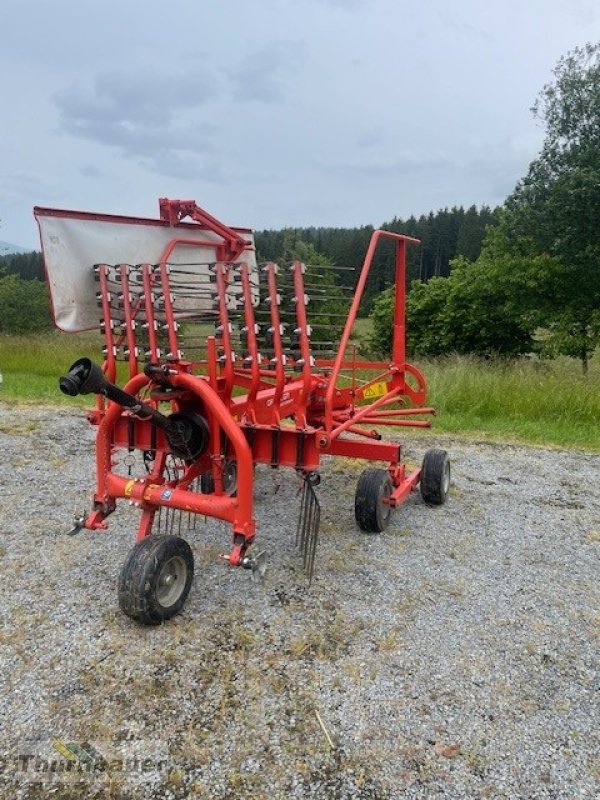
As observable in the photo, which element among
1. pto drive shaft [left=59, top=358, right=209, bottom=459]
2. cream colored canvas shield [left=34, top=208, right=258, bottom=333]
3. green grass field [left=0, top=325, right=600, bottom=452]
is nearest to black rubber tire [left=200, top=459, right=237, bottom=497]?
pto drive shaft [left=59, top=358, right=209, bottom=459]

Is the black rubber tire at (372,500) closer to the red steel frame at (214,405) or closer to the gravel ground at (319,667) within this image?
the gravel ground at (319,667)

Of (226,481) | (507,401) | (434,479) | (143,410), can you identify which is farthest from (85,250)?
(507,401)

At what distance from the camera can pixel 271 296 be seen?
10.4 feet

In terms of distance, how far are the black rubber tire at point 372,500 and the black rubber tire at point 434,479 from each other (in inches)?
26.4

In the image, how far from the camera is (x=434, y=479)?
4.98m

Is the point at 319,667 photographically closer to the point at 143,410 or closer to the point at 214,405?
the point at 214,405

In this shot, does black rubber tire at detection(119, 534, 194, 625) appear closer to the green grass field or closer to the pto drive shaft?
the pto drive shaft

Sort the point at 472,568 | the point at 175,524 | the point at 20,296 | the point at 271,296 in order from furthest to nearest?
the point at 20,296
the point at 175,524
the point at 472,568
the point at 271,296

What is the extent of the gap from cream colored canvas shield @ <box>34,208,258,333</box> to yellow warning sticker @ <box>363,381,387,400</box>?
1.83m

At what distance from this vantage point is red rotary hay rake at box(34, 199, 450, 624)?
3.08 meters

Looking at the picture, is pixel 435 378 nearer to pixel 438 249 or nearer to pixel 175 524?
pixel 175 524

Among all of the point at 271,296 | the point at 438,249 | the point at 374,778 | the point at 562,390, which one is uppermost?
the point at 438,249

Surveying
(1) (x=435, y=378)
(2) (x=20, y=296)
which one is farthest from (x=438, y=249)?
(1) (x=435, y=378)

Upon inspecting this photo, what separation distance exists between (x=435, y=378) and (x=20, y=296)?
126ft
